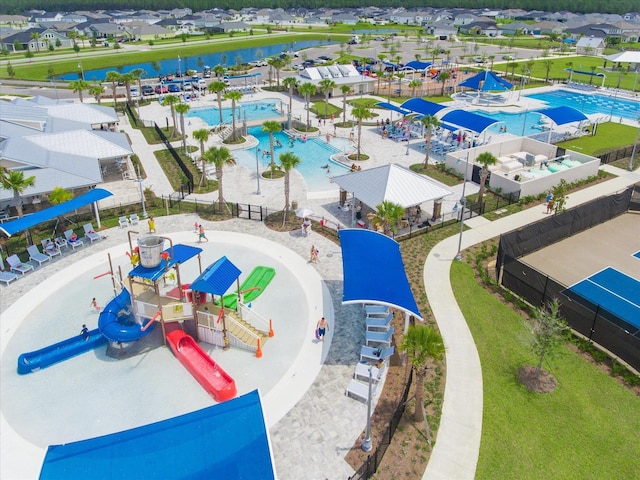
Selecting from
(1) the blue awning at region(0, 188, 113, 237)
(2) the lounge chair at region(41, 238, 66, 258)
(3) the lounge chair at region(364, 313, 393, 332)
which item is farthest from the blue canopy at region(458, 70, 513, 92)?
(2) the lounge chair at region(41, 238, 66, 258)

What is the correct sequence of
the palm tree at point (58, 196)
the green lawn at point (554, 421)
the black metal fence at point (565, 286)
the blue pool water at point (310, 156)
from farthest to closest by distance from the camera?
1. the blue pool water at point (310, 156)
2. the palm tree at point (58, 196)
3. the black metal fence at point (565, 286)
4. the green lawn at point (554, 421)

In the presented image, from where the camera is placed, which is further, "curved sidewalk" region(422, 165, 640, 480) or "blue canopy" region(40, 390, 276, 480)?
"curved sidewalk" region(422, 165, 640, 480)

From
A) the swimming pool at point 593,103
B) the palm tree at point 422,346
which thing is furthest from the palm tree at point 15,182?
the swimming pool at point 593,103

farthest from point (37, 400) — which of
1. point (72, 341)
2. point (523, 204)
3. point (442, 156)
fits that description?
point (442, 156)

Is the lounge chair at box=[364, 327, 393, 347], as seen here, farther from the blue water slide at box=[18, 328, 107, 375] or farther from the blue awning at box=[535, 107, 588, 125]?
the blue awning at box=[535, 107, 588, 125]

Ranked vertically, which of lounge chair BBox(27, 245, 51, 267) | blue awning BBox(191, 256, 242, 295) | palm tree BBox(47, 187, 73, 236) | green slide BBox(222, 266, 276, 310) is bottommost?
green slide BBox(222, 266, 276, 310)

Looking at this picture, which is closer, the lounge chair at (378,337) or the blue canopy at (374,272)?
the blue canopy at (374,272)

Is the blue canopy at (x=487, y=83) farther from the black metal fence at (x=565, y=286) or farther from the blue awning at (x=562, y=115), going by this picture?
the black metal fence at (x=565, y=286)

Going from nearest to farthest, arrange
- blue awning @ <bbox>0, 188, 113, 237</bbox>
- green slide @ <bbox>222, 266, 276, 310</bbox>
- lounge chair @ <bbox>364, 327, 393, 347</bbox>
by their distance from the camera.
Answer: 1. lounge chair @ <bbox>364, 327, 393, 347</bbox>
2. green slide @ <bbox>222, 266, 276, 310</bbox>
3. blue awning @ <bbox>0, 188, 113, 237</bbox>
